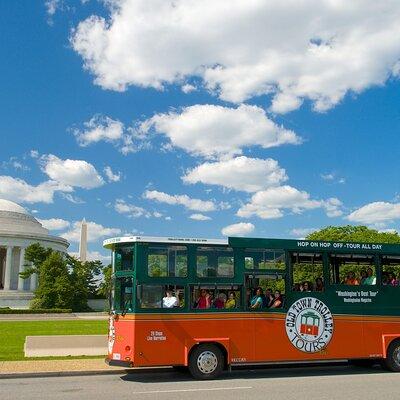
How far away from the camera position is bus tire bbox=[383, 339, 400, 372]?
634 inches

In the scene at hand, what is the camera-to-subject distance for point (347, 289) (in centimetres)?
1583

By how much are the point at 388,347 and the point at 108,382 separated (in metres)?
8.00

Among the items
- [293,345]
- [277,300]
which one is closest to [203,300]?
[277,300]

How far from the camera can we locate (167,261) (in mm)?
14305

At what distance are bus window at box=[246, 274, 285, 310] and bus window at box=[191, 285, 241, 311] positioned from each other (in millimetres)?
336

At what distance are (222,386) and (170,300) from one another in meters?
2.49

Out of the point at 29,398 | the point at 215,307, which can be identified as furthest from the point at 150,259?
Answer: the point at 29,398

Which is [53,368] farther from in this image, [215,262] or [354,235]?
[354,235]

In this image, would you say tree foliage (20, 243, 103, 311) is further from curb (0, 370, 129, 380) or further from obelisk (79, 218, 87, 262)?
curb (0, 370, 129, 380)

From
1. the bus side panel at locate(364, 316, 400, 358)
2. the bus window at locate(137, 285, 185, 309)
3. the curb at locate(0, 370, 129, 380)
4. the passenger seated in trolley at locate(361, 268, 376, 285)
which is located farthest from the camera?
the passenger seated in trolley at locate(361, 268, 376, 285)

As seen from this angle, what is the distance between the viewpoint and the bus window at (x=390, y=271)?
1633 cm

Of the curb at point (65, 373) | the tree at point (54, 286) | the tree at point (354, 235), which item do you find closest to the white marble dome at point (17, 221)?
the tree at point (54, 286)

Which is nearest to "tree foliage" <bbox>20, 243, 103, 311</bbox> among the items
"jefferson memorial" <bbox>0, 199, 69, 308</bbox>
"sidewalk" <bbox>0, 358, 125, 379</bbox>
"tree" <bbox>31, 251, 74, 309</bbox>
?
"tree" <bbox>31, 251, 74, 309</bbox>

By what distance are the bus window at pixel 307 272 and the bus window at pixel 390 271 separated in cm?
207
